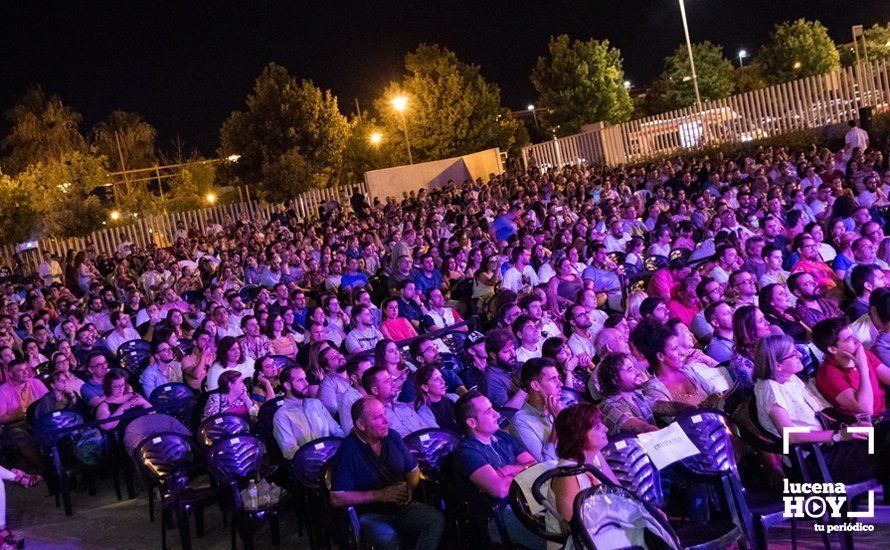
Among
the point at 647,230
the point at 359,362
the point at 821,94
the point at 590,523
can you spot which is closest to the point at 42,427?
the point at 359,362

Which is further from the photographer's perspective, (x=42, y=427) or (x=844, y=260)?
(x=844, y=260)

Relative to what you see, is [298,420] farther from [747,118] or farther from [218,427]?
[747,118]

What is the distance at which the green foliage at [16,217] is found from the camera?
A: 26.0 meters

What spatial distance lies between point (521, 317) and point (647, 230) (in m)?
7.01

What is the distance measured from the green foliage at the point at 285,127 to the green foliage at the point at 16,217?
22.1 ft

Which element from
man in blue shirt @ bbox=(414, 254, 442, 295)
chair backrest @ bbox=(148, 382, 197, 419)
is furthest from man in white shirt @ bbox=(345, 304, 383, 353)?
man in blue shirt @ bbox=(414, 254, 442, 295)

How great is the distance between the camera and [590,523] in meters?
3.62

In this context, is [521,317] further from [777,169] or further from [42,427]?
[777,169]

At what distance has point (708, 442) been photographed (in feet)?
16.4

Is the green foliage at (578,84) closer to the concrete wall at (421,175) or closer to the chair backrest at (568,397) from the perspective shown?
the concrete wall at (421,175)

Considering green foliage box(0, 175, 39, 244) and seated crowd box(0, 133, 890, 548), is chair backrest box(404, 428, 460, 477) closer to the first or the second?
seated crowd box(0, 133, 890, 548)

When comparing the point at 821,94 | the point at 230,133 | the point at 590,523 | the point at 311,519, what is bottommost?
the point at 311,519

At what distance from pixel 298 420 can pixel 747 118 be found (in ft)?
78.4

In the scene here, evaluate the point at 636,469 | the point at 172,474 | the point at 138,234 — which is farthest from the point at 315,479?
the point at 138,234
